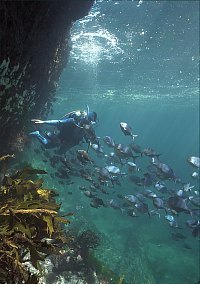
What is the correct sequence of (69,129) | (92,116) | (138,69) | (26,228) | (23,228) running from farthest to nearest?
(138,69), (69,129), (92,116), (26,228), (23,228)

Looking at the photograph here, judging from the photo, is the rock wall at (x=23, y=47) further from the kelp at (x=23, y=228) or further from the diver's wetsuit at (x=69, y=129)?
the kelp at (x=23, y=228)

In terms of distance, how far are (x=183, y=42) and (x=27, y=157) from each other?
42.5ft

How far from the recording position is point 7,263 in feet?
13.6

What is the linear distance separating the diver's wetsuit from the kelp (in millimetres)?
4121

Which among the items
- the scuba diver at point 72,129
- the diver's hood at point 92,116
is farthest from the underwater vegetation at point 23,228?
the diver's hood at point 92,116

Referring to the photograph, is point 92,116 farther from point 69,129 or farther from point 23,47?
Answer: point 23,47

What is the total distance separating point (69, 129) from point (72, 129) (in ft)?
0.35

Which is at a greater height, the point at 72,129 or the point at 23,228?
the point at 72,129

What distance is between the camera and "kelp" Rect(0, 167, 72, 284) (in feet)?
13.6

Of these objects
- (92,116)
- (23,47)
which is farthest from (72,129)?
(23,47)

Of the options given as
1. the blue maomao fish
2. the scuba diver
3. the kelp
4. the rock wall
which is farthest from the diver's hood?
the kelp

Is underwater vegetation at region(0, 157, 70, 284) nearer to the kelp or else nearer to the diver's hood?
the kelp

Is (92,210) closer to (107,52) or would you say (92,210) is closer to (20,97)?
(107,52)

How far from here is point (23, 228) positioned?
460 centimetres
